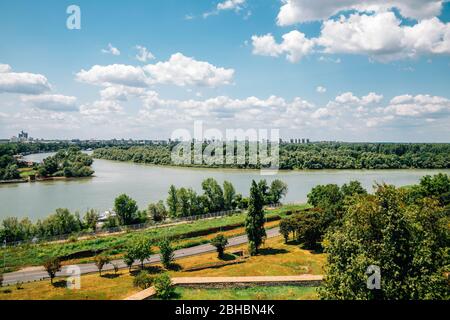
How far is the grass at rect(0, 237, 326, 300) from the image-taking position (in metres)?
15.2

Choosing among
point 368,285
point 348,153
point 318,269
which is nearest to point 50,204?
point 318,269

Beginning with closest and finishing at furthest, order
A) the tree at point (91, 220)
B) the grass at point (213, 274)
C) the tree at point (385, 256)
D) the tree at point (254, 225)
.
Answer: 1. the tree at point (385, 256)
2. the grass at point (213, 274)
3. the tree at point (254, 225)
4. the tree at point (91, 220)

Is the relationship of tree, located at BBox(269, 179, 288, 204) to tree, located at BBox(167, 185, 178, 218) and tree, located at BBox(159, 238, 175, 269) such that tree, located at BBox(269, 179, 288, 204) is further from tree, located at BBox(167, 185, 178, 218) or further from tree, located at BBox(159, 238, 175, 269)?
tree, located at BBox(159, 238, 175, 269)

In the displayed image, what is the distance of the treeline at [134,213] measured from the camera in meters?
33.3

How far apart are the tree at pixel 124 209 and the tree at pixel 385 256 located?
103 feet

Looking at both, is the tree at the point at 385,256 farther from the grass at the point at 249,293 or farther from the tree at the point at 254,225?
the tree at the point at 254,225

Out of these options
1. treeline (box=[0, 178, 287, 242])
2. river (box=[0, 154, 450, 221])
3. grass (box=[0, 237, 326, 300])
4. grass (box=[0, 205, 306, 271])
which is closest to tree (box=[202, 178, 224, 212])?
treeline (box=[0, 178, 287, 242])

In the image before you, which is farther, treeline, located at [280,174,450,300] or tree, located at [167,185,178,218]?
tree, located at [167,185,178,218]

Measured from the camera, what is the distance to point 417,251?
34.5 ft

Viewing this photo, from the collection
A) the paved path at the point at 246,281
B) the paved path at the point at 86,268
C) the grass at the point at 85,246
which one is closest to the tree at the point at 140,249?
the paved path at the point at 86,268

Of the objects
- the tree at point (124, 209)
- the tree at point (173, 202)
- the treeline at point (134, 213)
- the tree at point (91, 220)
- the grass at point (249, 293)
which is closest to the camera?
the grass at point (249, 293)

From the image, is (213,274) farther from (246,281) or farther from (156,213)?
(156,213)

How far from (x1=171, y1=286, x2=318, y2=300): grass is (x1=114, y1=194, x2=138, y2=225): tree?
85.1 ft

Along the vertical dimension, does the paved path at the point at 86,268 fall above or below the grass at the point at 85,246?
below
